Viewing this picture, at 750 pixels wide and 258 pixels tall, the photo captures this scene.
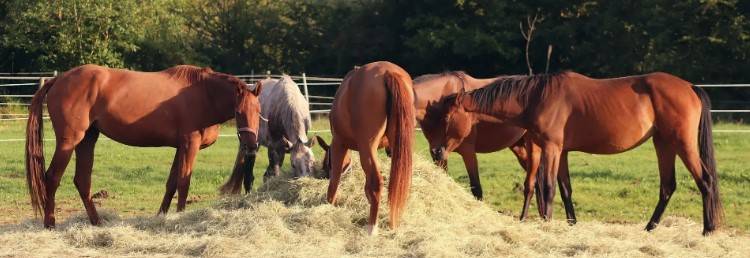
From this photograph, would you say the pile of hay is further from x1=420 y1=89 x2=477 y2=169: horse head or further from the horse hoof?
x1=420 y1=89 x2=477 y2=169: horse head

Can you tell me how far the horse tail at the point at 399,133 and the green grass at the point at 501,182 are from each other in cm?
312

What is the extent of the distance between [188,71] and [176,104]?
399 millimetres

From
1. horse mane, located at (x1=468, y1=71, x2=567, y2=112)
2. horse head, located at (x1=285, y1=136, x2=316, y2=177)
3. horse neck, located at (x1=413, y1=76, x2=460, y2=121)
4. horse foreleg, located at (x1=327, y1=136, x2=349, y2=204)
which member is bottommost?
horse head, located at (x1=285, y1=136, x2=316, y2=177)

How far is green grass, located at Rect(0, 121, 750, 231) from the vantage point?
10.2 metres

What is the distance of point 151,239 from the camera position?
285 inches

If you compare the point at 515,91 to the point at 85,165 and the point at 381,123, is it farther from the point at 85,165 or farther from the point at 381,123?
the point at 85,165

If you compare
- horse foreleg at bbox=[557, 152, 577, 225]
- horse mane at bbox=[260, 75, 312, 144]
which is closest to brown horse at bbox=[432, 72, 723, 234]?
horse foreleg at bbox=[557, 152, 577, 225]

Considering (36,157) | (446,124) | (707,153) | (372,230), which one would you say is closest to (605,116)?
(707,153)

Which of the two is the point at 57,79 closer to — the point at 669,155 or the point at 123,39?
the point at 669,155

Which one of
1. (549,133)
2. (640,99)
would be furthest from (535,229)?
(640,99)

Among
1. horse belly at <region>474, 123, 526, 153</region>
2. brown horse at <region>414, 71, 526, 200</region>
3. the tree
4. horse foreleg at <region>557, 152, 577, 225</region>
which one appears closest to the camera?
horse foreleg at <region>557, 152, 577, 225</region>

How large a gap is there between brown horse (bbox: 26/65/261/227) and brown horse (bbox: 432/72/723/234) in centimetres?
196

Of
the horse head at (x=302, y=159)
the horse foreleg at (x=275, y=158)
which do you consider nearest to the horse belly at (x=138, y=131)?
the horse head at (x=302, y=159)

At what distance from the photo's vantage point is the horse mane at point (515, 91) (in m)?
8.22
